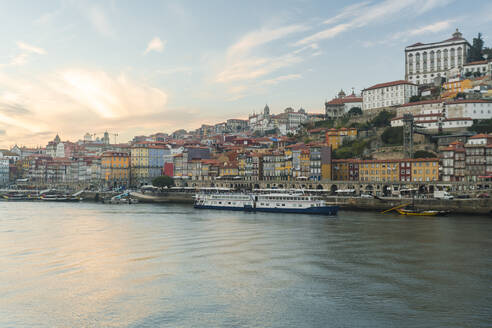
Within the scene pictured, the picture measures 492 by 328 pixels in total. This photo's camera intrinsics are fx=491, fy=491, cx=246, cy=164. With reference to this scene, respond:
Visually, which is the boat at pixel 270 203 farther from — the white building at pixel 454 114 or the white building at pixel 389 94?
the white building at pixel 389 94

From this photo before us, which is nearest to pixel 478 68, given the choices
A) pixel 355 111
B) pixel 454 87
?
pixel 454 87

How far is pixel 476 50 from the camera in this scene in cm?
8881

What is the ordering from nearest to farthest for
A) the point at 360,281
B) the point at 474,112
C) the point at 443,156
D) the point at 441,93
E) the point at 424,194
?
the point at 360,281
the point at 424,194
the point at 443,156
the point at 474,112
the point at 441,93

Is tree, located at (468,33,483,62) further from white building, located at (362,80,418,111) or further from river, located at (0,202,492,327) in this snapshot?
river, located at (0,202,492,327)

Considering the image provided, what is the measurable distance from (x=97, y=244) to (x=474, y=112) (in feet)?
188

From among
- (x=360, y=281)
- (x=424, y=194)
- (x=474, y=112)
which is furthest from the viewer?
(x=474, y=112)

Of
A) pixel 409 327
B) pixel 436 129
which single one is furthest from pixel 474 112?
pixel 409 327

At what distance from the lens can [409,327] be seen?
13.8 metres

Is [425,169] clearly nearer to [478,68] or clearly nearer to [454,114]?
[454,114]

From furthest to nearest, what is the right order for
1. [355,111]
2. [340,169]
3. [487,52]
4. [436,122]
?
[487,52] → [355,111] → [436,122] → [340,169]

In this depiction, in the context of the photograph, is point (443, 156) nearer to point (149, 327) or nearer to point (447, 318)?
point (447, 318)

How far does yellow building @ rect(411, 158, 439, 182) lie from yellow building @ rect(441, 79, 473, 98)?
2080 cm

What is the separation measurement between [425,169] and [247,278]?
1761 inches

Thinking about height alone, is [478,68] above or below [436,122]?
above
